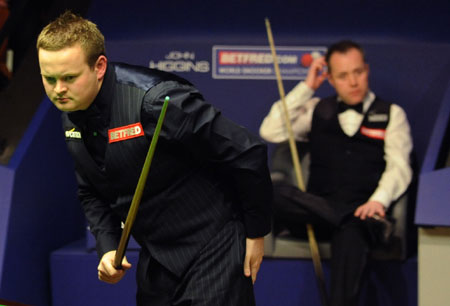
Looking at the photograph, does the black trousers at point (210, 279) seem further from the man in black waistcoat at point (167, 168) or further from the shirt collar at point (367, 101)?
the shirt collar at point (367, 101)

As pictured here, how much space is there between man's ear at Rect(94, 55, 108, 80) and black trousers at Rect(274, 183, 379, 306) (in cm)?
151

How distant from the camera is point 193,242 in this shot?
170cm

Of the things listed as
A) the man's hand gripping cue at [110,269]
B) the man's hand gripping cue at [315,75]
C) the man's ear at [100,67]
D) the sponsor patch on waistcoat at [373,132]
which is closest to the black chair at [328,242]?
the sponsor patch on waistcoat at [373,132]

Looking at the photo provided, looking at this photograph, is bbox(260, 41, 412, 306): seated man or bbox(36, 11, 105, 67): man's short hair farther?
bbox(260, 41, 412, 306): seated man

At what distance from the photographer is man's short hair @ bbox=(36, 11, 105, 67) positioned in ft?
5.07

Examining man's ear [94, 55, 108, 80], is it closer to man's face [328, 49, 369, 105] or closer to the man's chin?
the man's chin

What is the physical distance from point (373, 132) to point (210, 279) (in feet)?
5.56

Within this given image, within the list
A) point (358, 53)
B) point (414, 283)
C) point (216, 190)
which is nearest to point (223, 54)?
point (358, 53)

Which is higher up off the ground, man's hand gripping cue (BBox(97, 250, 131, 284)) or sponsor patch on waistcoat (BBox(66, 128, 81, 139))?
sponsor patch on waistcoat (BBox(66, 128, 81, 139))

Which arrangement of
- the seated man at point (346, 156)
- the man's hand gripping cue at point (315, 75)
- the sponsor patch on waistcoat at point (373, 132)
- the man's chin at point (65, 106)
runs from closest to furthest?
1. the man's chin at point (65, 106)
2. the seated man at point (346, 156)
3. the sponsor patch on waistcoat at point (373, 132)
4. the man's hand gripping cue at point (315, 75)

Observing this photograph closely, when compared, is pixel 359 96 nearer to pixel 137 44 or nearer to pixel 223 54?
pixel 223 54

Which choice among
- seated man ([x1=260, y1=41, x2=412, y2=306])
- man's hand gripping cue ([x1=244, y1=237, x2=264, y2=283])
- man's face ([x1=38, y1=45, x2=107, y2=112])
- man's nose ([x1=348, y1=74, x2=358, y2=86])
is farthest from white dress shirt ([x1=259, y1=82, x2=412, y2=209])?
man's face ([x1=38, y1=45, x2=107, y2=112])

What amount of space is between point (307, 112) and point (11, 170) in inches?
55.1

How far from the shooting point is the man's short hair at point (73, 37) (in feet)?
5.07
